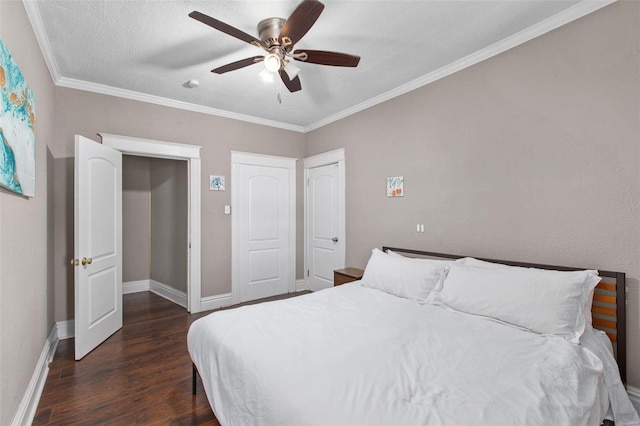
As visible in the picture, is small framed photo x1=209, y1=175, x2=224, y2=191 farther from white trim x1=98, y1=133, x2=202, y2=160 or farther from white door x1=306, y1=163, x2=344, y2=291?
white door x1=306, y1=163, x2=344, y2=291

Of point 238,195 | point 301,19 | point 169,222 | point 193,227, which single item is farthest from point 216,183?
point 301,19

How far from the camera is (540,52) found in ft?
7.57

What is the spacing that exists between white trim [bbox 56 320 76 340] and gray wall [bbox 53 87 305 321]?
2.3 inches

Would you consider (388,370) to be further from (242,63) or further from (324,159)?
(324,159)

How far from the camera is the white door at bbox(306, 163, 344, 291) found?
4359 mm

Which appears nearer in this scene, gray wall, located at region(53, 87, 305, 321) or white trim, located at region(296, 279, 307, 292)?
gray wall, located at region(53, 87, 305, 321)

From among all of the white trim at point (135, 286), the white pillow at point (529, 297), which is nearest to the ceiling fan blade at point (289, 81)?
the white pillow at point (529, 297)

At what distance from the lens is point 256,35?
2.36 metres

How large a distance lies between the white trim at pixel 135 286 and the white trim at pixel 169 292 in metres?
0.06

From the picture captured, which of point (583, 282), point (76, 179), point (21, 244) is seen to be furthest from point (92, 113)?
point (583, 282)

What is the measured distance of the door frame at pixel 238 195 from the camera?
4.28 meters

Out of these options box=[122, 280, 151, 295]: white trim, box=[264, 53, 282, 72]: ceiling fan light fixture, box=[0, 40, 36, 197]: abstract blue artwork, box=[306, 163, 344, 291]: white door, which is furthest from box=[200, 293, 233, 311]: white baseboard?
box=[264, 53, 282, 72]: ceiling fan light fixture

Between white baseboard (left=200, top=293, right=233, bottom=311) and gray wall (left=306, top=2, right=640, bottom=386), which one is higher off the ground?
gray wall (left=306, top=2, right=640, bottom=386)

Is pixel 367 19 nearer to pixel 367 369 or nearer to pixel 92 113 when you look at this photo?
pixel 367 369
